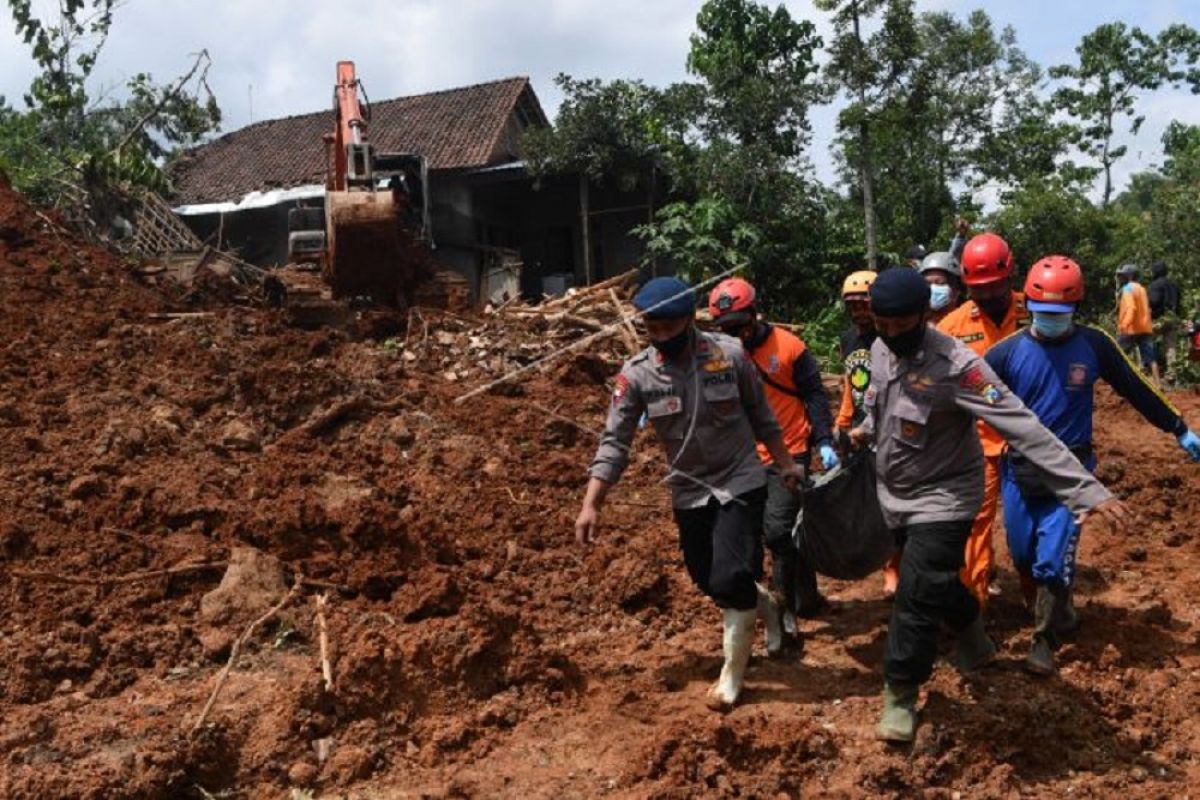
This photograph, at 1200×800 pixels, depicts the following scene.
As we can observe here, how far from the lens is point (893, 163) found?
25.9m

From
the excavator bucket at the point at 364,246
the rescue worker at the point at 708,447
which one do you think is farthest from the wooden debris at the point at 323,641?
the excavator bucket at the point at 364,246

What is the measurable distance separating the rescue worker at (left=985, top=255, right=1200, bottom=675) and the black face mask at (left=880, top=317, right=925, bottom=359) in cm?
90

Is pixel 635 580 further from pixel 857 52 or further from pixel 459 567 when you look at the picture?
pixel 857 52

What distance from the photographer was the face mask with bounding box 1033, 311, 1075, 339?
4.78 m

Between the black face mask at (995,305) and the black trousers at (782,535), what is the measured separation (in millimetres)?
1105

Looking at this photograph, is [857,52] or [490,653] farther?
[857,52]

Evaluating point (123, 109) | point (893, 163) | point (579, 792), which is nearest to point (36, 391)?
point (579, 792)

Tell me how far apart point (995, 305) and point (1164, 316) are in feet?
37.4

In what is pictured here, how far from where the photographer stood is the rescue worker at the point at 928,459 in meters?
4.04

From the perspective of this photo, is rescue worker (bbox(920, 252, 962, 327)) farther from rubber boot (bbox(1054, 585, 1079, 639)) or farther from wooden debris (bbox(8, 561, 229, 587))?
wooden debris (bbox(8, 561, 229, 587))

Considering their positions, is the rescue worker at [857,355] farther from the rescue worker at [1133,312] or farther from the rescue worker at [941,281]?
the rescue worker at [1133,312]

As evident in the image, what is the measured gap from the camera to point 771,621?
5.09 metres

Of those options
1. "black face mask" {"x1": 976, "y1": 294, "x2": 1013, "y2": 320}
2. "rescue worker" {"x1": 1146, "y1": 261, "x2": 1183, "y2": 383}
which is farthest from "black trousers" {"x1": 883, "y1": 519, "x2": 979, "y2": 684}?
"rescue worker" {"x1": 1146, "y1": 261, "x2": 1183, "y2": 383}

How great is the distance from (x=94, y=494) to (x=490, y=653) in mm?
3168
